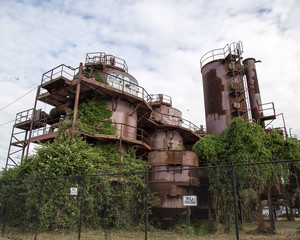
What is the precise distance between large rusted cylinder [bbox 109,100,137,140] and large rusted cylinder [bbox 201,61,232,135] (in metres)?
6.60

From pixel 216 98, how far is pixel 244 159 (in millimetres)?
6961

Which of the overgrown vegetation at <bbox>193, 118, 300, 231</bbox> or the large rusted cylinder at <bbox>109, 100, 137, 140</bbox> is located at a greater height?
the large rusted cylinder at <bbox>109, 100, 137, 140</bbox>

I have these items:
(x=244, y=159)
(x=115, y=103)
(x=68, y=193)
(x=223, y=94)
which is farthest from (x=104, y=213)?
(x=223, y=94)

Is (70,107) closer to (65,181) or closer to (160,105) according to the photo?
(65,181)

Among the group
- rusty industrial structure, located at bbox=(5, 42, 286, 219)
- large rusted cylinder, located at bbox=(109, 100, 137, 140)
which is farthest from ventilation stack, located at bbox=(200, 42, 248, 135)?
large rusted cylinder, located at bbox=(109, 100, 137, 140)

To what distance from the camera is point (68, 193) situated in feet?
40.0

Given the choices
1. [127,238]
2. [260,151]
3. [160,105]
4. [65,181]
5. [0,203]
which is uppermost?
[160,105]

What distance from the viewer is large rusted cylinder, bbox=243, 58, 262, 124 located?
802 inches

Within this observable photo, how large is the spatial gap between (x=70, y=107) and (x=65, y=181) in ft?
28.0

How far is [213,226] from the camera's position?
12.6m

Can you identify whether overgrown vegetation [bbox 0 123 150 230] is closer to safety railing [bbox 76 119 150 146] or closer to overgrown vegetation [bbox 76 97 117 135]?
safety railing [bbox 76 119 150 146]

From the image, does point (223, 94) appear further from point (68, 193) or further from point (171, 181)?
point (68, 193)

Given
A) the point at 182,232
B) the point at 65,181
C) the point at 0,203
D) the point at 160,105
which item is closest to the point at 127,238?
the point at 182,232

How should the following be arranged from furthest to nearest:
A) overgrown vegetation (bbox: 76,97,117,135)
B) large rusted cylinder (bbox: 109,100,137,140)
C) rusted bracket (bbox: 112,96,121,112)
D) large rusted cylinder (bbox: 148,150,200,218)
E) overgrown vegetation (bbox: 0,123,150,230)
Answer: rusted bracket (bbox: 112,96,121,112) → large rusted cylinder (bbox: 109,100,137,140) → overgrown vegetation (bbox: 76,97,117,135) → large rusted cylinder (bbox: 148,150,200,218) → overgrown vegetation (bbox: 0,123,150,230)
